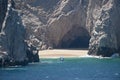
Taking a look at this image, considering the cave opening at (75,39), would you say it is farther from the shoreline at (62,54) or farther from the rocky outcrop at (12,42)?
the rocky outcrop at (12,42)

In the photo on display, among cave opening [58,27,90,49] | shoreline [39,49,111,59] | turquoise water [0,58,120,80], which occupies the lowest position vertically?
turquoise water [0,58,120,80]

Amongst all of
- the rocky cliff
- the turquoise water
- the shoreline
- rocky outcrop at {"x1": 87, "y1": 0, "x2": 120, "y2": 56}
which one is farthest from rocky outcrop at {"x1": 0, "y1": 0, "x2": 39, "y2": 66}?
rocky outcrop at {"x1": 87, "y1": 0, "x2": 120, "y2": 56}

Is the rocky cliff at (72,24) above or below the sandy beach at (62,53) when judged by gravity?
above

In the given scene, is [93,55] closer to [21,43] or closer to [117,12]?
[117,12]

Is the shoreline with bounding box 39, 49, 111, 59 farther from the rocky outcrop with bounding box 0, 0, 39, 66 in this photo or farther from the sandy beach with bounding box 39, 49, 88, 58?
the rocky outcrop with bounding box 0, 0, 39, 66

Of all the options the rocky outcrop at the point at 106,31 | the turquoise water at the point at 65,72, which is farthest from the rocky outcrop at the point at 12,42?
the rocky outcrop at the point at 106,31
